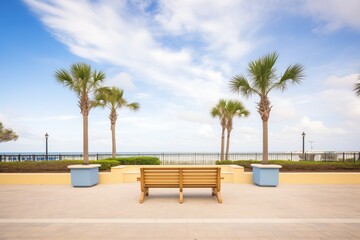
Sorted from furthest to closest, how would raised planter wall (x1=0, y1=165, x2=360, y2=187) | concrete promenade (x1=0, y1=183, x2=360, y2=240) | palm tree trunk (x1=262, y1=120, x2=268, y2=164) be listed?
1. palm tree trunk (x1=262, y1=120, x2=268, y2=164)
2. raised planter wall (x1=0, y1=165, x2=360, y2=187)
3. concrete promenade (x1=0, y1=183, x2=360, y2=240)

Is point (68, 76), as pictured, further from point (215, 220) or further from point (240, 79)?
point (215, 220)

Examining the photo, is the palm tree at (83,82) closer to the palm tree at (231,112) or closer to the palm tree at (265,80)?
the palm tree at (265,80)

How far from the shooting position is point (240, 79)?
1095 cm

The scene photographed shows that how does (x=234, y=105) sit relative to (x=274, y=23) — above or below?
below

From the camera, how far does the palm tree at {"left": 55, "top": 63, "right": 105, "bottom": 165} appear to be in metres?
10.5

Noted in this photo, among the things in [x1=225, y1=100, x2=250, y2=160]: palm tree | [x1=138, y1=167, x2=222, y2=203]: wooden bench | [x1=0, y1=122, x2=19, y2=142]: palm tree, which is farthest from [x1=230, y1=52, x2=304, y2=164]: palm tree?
[x1=0, y1=122, x2=19, y2=142]: palm tree

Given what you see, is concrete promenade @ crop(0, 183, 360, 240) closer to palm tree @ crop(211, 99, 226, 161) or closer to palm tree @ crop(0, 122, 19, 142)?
palm tree @ crop(211, 99, 226, 161)

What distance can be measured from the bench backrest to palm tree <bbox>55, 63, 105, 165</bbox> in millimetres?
4818

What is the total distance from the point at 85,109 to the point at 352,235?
10.5 metres

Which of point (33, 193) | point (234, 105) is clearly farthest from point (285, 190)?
point (234, 105)

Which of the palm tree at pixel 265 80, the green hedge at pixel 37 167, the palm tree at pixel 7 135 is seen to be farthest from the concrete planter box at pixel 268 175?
the palm tree at pixel 7 135

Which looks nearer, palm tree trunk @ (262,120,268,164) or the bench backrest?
the bench backrest

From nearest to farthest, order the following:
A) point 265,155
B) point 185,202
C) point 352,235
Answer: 1. point 352,235
2. point 185,202
3. point 265,155

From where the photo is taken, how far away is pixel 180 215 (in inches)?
210
